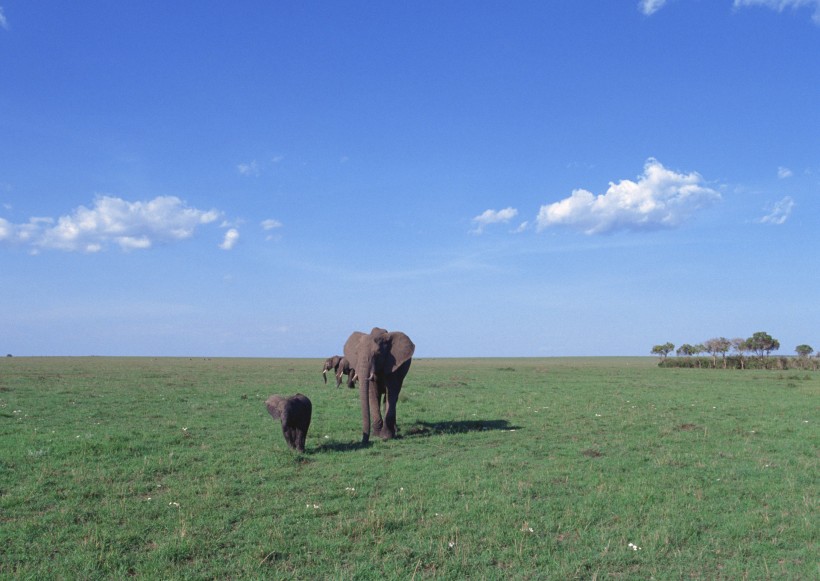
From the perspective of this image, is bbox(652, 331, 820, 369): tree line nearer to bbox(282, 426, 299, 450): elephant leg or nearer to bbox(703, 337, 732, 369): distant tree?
bbox(703, 337, 732, 369): distant tree

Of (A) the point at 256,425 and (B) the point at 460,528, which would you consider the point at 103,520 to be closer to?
(B) the point at 460,528

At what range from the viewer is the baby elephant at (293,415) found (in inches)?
582

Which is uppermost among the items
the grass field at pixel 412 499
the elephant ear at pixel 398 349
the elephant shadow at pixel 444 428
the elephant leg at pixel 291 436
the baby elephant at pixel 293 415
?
the elephant ear at pixel 398 349

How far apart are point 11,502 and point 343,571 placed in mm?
6619

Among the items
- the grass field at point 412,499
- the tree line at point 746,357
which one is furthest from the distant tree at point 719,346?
the grass field at point 412,499

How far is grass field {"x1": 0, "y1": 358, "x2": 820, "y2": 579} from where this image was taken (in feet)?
27.7

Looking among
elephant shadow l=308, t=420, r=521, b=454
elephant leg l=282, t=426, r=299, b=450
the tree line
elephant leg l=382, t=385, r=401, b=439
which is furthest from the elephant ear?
the tree line

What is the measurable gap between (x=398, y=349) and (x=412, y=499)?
7.53 meters

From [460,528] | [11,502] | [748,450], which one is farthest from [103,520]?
[748,450]

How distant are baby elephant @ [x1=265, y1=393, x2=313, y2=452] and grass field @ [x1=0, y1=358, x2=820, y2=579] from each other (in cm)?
48

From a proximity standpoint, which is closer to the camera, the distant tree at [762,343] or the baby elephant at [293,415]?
the baby elephant at [293,415]

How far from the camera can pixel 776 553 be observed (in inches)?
347

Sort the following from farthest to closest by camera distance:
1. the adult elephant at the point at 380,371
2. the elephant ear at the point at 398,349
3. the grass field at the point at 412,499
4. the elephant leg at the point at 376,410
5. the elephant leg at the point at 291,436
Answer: the elephant ear at the point at 398,349
the elephant leg at the point at 376,410
the adult elephant at the point at 380,371
the elephant leg at the point at 291,436
the grass field at the point at 412,499

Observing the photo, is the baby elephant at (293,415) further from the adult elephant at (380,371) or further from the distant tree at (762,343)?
the distant tree at (762,343)
